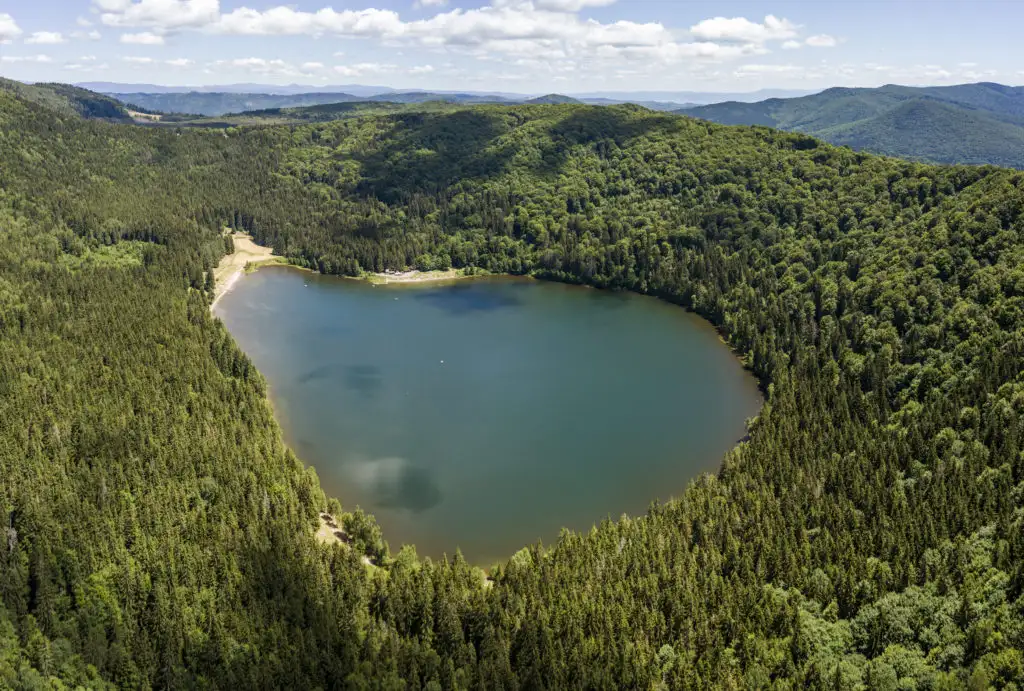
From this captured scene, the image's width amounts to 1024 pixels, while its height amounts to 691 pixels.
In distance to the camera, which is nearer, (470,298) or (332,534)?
(332,534)

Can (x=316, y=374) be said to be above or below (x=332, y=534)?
above

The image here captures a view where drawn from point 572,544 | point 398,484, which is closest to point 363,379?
point 398,484

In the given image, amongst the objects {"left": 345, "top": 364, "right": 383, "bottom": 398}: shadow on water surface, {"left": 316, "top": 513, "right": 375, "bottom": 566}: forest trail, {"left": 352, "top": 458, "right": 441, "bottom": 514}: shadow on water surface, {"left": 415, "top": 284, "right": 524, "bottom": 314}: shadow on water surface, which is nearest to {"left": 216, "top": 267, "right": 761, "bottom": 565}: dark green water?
{"left": 352, "top": 458, "right": 441, "bottom": 514}: shadow on water surface

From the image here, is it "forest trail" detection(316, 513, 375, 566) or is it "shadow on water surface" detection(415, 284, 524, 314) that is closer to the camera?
"forest trail" detection(316, 513, 375, 566)

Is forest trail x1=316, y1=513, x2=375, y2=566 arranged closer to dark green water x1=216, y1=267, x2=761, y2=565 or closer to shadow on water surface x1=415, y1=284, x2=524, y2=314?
dark green water x1=216, y1=267, x2=761, y2=565

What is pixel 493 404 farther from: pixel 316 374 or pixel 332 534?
pixel 332 534

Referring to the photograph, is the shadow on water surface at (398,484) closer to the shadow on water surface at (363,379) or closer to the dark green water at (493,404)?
the dark green water at (493,404)

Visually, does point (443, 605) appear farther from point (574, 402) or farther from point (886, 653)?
point (574, 402)

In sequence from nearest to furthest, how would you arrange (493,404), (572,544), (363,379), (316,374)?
(572,544) < (493,404) < (363,379) < (316,374)
